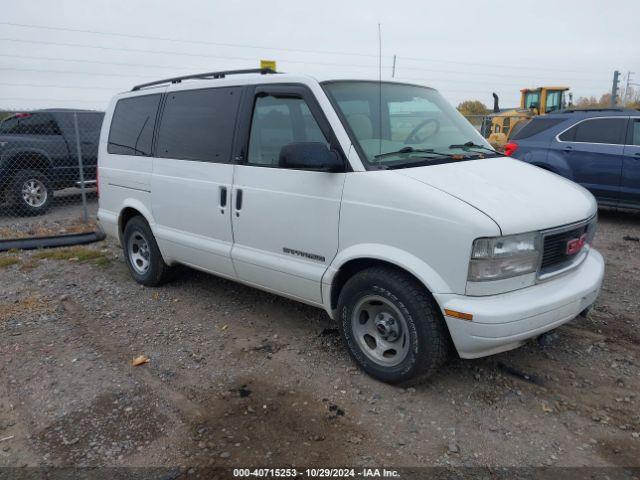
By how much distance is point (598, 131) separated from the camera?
7.98 metres

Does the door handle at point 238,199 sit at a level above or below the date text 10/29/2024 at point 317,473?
above

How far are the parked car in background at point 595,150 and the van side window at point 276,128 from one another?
602cm

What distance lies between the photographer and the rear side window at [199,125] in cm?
417

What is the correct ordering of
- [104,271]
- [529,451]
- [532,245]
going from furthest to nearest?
[104,271] < [532,245] < [529,451]

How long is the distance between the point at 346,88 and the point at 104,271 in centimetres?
399

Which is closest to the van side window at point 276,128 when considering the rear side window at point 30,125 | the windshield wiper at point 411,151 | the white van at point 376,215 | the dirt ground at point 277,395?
the white van at point 376,215

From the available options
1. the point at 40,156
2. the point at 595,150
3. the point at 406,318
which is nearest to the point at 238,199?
the point at 406,318

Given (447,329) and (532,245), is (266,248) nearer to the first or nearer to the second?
(447,329)

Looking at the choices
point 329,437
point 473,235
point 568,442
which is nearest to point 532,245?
point 473,235

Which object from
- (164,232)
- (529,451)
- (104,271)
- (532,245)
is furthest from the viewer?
(104,271)

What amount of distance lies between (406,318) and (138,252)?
3503 mm

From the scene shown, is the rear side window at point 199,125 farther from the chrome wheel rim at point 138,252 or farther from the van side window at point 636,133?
the van side window at point 636,133

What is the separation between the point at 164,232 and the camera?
16.0 ft

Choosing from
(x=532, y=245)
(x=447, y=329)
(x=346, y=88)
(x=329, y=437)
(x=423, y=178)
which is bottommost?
(x=329, y=437)
